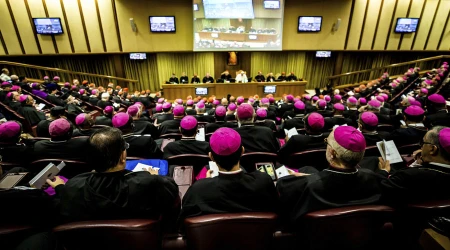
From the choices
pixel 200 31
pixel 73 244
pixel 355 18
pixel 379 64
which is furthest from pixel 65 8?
pixel 379 64

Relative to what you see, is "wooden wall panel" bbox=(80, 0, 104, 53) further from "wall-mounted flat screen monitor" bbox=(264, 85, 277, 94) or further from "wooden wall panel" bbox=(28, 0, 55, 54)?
"wall-mounted flat screen monitor" bbox=(264, 85, 277, 94)

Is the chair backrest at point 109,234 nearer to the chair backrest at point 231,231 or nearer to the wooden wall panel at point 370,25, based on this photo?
the chair backrest at point 231,231

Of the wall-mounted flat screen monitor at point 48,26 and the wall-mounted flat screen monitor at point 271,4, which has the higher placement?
the wall-mounted flat screen monitor at point 271,4

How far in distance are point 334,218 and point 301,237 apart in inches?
17.0

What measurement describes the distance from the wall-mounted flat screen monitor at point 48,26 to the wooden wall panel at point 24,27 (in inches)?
16.5

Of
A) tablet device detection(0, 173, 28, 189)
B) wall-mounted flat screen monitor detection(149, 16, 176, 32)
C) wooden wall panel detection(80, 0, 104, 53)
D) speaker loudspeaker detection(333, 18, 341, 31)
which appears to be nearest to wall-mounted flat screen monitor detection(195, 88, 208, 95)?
wall-mounted flat screen monitor detection(149, 16, 176, 32)

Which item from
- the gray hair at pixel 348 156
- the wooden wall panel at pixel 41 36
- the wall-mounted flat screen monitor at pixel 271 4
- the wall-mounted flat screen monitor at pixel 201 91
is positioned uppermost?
the wall-mounted flat screen monitor at pixel 271 4

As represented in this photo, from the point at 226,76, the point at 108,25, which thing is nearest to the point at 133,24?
the point at 108,25

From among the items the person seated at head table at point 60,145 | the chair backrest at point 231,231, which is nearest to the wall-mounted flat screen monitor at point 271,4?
the person seated at head table at point 60,145

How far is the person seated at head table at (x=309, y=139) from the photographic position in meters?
2.88

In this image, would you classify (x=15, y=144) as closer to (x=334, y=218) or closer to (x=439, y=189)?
(x=334, y=218)

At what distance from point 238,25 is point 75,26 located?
790 centimetres

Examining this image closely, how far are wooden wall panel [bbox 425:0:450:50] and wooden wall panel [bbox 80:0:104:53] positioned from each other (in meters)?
17.3

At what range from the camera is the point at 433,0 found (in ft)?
36.4
